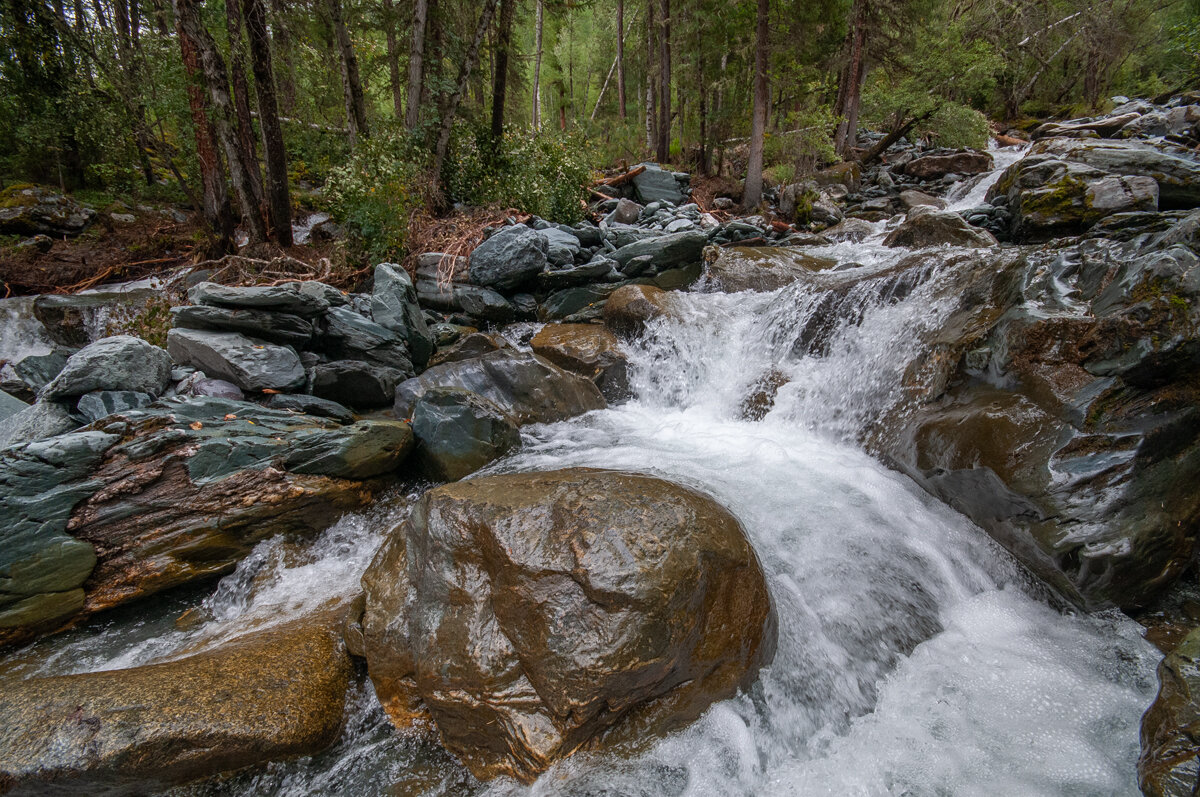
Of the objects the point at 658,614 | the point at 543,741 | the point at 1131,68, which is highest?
the point at 1131,68

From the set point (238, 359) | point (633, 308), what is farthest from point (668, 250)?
point (238, 359)

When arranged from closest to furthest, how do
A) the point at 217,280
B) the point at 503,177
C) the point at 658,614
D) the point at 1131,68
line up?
the point at 658,614, the point at 217,280, the point at 503,177, the point at 1131,68

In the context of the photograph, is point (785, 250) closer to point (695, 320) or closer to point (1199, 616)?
point (695, 320)

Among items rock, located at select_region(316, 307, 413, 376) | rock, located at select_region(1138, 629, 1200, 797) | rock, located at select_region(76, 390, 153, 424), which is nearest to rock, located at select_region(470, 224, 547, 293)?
rock, located at select_region(316, 307, 413, 376)

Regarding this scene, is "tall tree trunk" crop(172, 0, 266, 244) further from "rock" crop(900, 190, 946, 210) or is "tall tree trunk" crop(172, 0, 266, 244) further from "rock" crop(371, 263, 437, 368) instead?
"rock" crop(900, 190, 946, 210)

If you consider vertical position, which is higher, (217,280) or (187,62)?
(187,62)

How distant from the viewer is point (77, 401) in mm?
4387

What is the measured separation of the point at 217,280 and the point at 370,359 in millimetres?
4159

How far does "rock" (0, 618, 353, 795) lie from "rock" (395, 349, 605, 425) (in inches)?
131

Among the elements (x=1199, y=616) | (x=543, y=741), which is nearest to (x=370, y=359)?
(x=543, y=741)

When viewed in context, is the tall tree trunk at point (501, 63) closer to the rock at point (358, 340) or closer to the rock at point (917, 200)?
the rock at point (358, 340)

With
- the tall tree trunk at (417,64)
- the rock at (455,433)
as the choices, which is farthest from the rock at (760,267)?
the tall tree trunk at (417,64)

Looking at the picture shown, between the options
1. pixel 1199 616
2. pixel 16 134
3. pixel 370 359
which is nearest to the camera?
pixel 1199 616

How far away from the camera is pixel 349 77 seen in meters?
10.7
